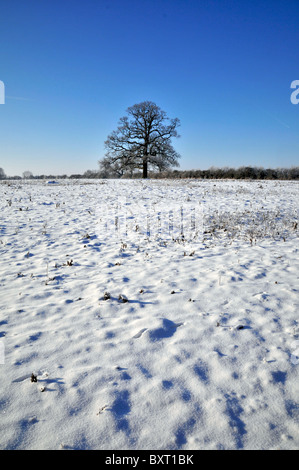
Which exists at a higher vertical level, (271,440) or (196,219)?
(196,219)

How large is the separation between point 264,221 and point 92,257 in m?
7.51

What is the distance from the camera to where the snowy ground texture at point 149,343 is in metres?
2.46

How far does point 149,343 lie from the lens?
3.65m

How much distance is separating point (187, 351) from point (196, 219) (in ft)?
25.0

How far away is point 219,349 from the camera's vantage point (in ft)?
11.6

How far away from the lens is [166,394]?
2.82 m

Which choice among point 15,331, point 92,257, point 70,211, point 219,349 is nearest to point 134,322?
point 219,349

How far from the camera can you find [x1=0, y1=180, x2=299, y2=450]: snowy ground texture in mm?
2463

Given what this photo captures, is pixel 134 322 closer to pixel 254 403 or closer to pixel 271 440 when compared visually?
pixel 254 403

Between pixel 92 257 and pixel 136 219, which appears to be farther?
pixel 136 219
